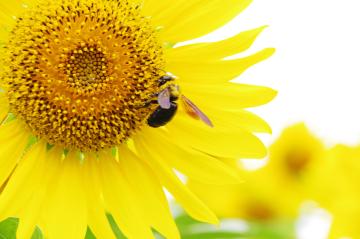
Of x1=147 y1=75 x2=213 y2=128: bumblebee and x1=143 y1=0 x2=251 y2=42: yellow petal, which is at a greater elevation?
x1=143 y1=0 x2=251 y2=42: yellow petal

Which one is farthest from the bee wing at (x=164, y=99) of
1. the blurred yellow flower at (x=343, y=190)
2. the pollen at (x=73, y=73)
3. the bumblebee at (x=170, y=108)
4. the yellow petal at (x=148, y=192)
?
the blurred yellow flower at (x=343, y=190)

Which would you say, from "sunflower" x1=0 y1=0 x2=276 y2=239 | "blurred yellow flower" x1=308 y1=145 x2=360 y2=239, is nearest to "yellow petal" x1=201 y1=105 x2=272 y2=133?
"sunflower" x1=0 y1=0 x2=276 y2=239

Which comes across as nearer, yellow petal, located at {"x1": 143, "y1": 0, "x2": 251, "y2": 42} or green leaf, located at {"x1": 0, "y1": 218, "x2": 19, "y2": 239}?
green leaf, located at {"x1": 0, "y1": 218, "x2": 19, "y2": 239}

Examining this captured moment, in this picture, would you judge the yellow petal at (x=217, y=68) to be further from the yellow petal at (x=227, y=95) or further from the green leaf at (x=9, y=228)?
the green leaf at (x=9, y=228)

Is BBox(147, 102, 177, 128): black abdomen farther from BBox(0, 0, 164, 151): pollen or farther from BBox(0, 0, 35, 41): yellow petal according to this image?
BBox(0, 0, 35, 41): yellow petal

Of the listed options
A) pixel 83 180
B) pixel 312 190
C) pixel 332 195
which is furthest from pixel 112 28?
pixel 312 190
